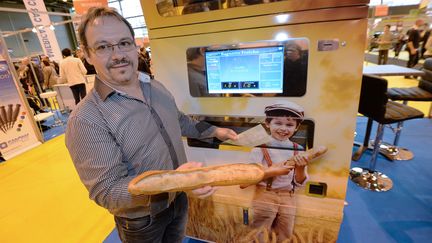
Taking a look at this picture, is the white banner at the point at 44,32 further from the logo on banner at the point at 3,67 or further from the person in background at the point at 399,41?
the person in background at the point at 399,41

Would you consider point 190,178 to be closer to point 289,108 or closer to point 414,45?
point 289,108

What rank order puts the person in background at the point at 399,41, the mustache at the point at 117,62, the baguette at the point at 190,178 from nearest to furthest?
the baguette at the point at 190,178 → the mustache at the point at 117,62 → the person in background at the point at 399,41

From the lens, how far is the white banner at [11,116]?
3.62 metres

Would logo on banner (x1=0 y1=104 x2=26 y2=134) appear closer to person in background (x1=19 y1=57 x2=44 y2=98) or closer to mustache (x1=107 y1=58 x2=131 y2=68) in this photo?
person in background (x1=19 y1=57 x2=44 y2=98)

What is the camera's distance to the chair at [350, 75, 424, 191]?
206cm

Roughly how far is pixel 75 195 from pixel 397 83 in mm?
7410

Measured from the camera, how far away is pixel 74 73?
5.13 m

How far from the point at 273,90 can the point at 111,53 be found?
2.43 feet

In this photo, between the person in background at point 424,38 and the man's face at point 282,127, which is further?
the person in background at point 424,38

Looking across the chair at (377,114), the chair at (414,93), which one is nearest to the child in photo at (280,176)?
the chair at (377,114)

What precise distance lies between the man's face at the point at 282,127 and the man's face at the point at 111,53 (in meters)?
0.73

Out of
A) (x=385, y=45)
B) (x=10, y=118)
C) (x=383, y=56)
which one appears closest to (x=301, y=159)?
(x=10, y=118)

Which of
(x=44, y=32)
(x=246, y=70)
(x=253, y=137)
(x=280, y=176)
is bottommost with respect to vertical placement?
(x=280, y=176)

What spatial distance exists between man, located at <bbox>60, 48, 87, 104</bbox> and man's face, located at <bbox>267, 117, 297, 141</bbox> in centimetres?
542
